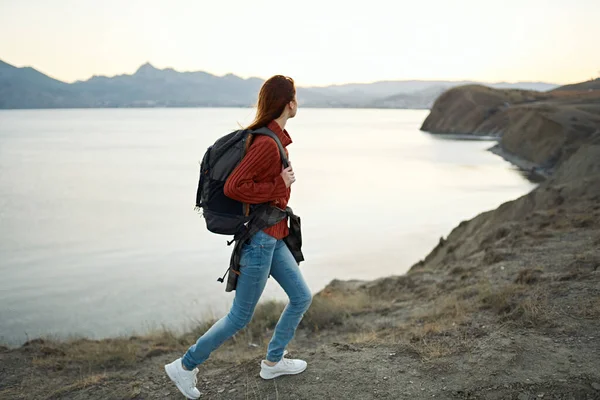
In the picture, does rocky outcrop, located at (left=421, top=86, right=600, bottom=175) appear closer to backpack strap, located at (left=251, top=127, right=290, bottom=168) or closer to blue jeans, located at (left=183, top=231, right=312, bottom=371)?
blue jeans, located at (left=183, top=231, right=312, bottom=371)

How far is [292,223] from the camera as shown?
145 inches

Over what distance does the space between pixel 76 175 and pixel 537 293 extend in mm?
29534

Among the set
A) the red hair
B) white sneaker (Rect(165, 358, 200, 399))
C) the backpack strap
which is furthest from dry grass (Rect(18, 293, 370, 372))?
the red hair

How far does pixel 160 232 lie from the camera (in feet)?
54.8

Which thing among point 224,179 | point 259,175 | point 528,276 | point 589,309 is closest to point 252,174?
point 259,175

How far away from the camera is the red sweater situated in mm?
3279

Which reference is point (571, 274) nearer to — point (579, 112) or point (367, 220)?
point (367, 220)

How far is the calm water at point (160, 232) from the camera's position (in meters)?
10.1

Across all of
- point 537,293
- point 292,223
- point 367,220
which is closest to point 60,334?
point 292,223

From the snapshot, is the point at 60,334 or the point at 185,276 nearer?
the point at 60,334

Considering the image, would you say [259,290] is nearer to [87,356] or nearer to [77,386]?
[77,386]

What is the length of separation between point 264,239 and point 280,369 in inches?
50.4

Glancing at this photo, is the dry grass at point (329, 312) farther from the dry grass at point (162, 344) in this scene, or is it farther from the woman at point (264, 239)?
the woman at point (264, 239)

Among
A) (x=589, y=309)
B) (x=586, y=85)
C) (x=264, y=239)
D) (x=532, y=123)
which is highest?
(x=586, y=85)
